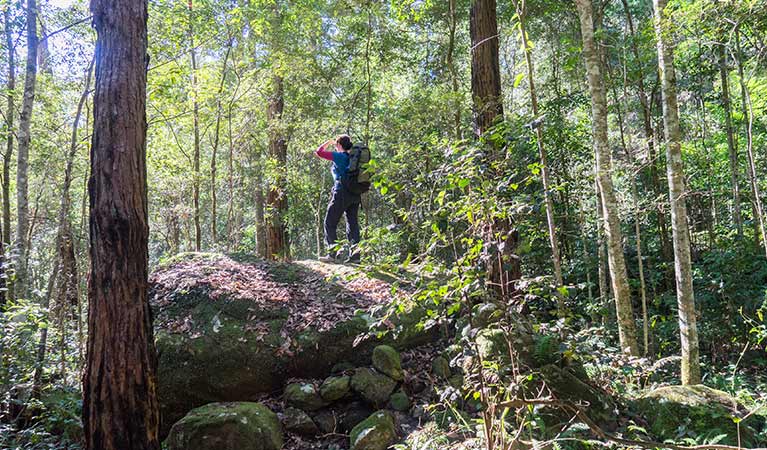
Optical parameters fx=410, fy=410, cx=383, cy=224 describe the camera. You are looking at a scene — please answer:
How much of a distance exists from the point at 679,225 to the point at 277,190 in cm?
886

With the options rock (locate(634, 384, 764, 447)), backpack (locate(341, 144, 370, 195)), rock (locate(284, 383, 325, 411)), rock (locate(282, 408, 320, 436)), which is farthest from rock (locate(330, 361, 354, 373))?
rock (locate(634, 384, 764, 447))

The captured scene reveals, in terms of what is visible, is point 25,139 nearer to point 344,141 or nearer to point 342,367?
point 344,141

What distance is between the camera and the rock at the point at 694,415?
3.63 metres

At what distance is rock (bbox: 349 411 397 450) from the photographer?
3936 millimetres

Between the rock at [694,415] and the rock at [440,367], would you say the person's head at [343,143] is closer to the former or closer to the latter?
the rock at [440,367]

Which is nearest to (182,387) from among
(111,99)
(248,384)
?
(248,384)

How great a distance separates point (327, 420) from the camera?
14.7 ft

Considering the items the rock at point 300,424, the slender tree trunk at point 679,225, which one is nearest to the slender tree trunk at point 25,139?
the rock at point 300,424

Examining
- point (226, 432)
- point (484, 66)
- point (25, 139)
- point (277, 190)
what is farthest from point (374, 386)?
point (277, 190)

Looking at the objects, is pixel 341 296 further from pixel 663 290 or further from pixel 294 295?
pixel 663 290

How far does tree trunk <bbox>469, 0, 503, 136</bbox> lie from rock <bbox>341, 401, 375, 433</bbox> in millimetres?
3892

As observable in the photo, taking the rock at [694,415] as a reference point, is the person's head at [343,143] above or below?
above

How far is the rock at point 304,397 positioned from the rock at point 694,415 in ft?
11.0

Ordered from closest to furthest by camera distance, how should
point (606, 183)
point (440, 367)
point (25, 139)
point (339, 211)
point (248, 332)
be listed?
point (440, 367)
point (248, 332)
point (606, 183)
point (25, 139)
point (339, 211)
